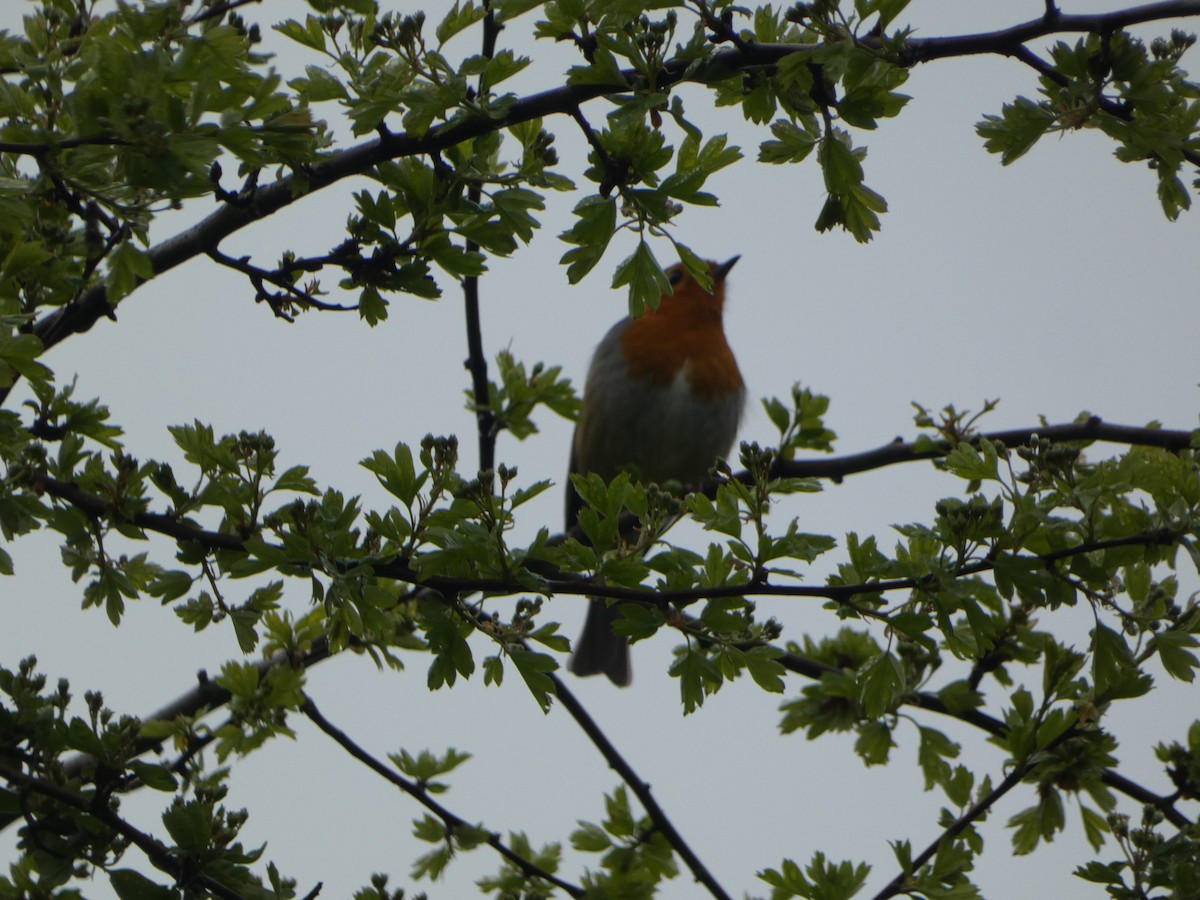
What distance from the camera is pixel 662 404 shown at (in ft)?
25.1

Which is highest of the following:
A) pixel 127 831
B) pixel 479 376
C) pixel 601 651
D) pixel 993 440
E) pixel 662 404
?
pixel 662 404

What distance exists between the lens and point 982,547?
2.44 m

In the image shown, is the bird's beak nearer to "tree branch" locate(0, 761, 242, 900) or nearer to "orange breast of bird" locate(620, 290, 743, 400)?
"orange breast of bird" locate(620, 290, 743, 400)

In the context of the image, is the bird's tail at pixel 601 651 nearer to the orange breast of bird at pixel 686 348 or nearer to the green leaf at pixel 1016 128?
the orange breast of bird at pixel 686 348

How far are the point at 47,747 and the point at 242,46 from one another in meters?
1.52

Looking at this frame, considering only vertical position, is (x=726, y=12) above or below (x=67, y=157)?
above

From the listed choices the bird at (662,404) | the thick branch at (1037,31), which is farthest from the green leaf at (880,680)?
the bird at (662,404)

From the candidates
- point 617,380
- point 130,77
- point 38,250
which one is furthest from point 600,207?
point 617,380

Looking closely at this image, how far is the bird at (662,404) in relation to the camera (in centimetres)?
765

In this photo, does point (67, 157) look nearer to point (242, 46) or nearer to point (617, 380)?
point (242, 46)

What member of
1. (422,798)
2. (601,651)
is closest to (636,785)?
(422,798)

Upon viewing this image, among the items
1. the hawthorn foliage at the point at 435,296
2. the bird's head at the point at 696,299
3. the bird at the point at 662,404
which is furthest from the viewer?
the bird's head at the point at 696,299

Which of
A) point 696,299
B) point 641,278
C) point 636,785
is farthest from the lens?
point 696,299

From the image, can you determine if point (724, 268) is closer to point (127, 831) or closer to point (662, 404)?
point (662, 404)
